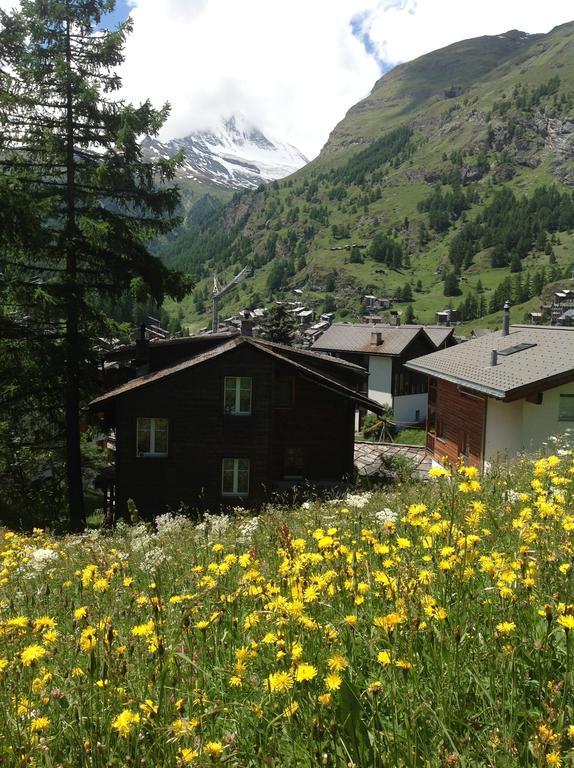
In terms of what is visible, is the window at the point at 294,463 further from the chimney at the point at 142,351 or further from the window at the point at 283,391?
the chimney at the point at 142,351

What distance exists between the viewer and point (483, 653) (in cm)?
288

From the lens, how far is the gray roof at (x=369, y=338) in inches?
2707

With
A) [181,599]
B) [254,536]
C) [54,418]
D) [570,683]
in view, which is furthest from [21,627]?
[54,418]

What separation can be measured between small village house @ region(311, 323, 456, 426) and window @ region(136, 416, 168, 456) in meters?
44.3

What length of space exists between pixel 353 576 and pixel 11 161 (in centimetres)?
2162

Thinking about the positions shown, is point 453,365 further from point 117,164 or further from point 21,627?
point 21,627

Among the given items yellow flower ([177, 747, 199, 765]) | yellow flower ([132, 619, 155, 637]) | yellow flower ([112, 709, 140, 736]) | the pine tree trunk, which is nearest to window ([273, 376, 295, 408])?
the pine tree trunk

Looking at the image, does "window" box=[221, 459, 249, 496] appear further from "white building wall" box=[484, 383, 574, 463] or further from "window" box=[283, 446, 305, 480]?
"white building wall" box=[484, 383, 574, 463]

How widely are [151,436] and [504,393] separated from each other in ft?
45.9

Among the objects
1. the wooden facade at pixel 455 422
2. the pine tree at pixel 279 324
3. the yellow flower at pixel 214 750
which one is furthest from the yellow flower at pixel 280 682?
the pine tree at pixel 279 324

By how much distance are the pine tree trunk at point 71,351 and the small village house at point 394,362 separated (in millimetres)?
48629

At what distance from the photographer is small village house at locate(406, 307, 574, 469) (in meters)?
22.9

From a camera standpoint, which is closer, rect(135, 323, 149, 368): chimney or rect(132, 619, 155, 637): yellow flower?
rect(132, 619, 155, 637): yellow flower

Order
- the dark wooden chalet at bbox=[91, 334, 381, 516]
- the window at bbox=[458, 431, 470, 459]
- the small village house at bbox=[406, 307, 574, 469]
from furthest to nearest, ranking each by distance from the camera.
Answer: the window at bbox=[458, 431, 470, 459] → the dark wooden chalet at bbox=[91, 334, 381, 516] → the small village house at bbox=[406, 307, 574, 469]
